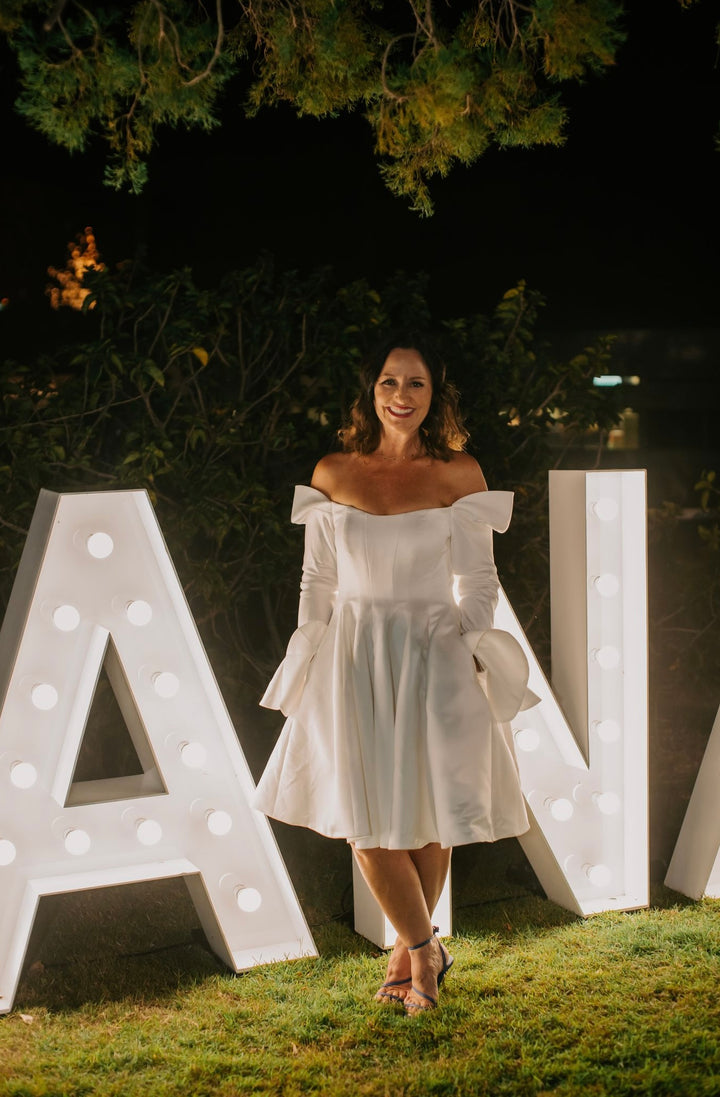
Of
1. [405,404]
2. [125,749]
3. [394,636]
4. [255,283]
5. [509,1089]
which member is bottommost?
[509,1089]

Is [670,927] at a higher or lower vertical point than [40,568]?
lower

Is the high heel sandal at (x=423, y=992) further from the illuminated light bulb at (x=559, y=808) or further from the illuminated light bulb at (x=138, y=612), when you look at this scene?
the illuminated light bulb at (x=138, y=612)

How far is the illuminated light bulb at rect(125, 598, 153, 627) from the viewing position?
3.71 metres

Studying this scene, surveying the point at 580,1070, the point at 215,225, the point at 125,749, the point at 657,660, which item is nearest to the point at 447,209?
the point at 215,225

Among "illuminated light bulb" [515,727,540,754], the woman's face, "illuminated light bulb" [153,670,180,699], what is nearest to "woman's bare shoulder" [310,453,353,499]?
the woman's face

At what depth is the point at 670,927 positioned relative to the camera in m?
3.98

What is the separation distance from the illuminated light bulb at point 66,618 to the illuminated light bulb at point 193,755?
0.53 m

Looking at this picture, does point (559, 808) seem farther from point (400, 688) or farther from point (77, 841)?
point (77, 841)

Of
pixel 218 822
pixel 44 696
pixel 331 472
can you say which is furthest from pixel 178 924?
pixel 331 472

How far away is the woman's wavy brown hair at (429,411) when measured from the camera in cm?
363

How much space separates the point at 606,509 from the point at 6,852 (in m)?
2.30

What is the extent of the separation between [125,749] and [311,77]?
314 centimetres

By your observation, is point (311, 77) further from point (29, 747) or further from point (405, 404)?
point (29, 747)

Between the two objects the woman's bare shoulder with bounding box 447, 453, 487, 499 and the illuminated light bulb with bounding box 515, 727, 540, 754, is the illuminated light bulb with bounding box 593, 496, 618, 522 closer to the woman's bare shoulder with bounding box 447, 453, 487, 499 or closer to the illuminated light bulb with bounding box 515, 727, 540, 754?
the woman's bare shoulder with bounding box 447, 453, 487, 499
